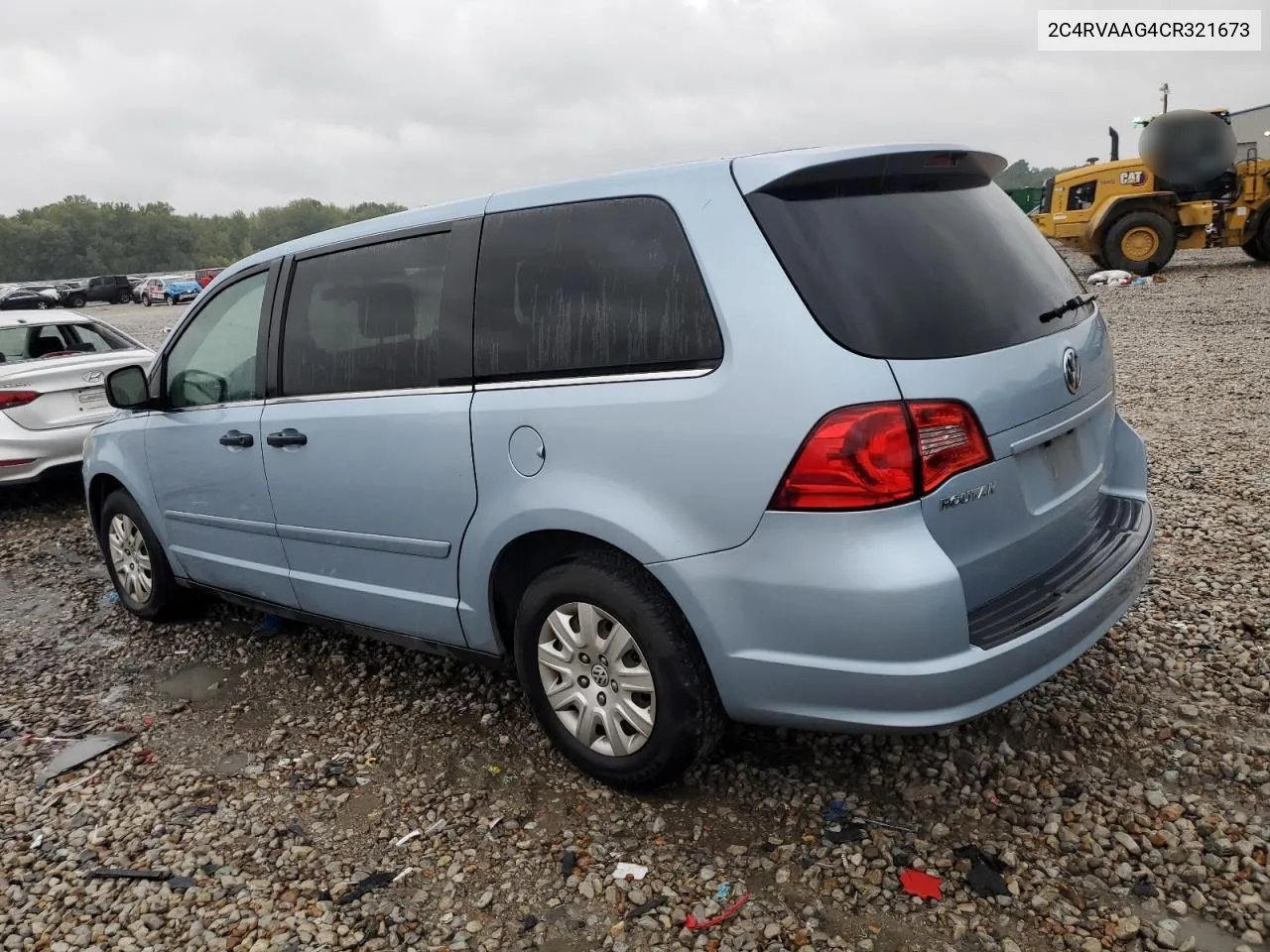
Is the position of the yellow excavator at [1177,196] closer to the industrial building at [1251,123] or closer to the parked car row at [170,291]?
the industrial building at [1251,123]

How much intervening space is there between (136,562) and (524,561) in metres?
2.89

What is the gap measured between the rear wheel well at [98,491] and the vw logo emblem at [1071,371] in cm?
441

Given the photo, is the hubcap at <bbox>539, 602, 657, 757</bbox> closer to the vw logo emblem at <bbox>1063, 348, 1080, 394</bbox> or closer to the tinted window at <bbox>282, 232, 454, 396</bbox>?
the tinted window at <bbox>282, 232, 454, 396</bbox>

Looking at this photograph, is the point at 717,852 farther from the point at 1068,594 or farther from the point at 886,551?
the point at 1068,594

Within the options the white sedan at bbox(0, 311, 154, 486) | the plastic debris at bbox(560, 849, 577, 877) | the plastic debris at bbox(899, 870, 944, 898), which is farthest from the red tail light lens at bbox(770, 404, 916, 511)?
the white sedan at bbox(0, 311, 154, 486)

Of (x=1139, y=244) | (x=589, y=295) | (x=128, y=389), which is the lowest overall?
(x=1139, y=244)

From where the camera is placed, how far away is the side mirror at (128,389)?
172 inches

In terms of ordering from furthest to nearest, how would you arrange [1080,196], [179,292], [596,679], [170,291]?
[170,291] → [179,292] → [1080,196] → [596,679]

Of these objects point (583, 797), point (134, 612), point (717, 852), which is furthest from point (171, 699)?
point (717, 852)

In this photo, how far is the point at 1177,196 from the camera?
709 inches

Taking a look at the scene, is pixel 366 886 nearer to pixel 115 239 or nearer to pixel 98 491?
pixel 98 491

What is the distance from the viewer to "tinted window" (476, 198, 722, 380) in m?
2.63

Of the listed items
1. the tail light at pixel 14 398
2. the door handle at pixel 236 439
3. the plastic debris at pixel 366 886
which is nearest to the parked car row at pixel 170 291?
the tail light at pixel 14 398

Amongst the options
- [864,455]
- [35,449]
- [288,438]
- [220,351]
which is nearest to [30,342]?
[35,449]
